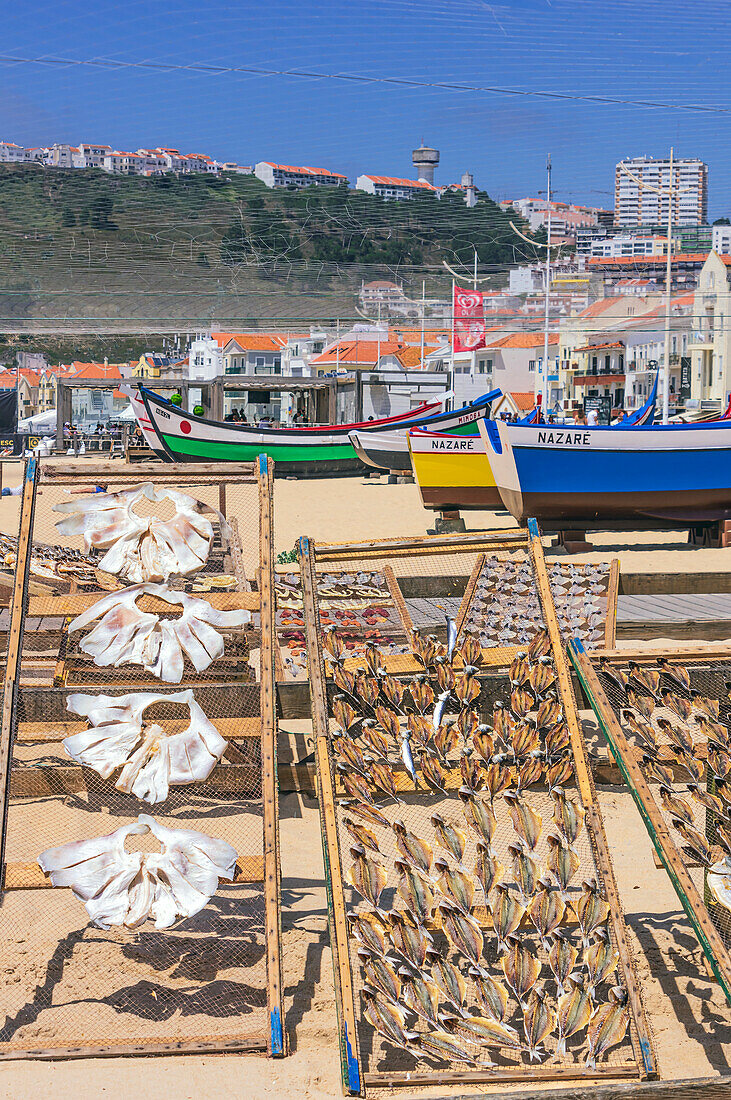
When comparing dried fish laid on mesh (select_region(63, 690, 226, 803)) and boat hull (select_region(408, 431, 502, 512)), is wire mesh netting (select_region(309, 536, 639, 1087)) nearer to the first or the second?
dried fish laid on mesh (select_region(63, 690, 226, 803))

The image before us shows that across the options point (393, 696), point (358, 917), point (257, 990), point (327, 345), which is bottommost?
point (257, 990)

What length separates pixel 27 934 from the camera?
12.6 feet

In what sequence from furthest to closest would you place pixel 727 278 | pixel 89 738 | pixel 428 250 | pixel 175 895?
pixel 428 250 → pixel 727 278 → pixel 89 738 → pixel 175 895

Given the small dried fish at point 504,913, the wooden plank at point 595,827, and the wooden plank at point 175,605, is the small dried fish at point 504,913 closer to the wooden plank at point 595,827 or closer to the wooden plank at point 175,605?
the wooden plank at point 595,827

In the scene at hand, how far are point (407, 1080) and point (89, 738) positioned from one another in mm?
1454

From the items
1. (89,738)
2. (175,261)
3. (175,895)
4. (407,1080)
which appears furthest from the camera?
(175,261)

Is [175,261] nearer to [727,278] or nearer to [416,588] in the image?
[727,278]

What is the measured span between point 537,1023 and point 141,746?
150 centimetres

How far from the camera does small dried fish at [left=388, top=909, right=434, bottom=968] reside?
3.09 m

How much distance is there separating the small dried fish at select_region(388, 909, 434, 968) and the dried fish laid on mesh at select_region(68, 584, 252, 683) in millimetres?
1062

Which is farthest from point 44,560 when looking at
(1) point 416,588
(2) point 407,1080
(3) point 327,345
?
(3) point 327,345

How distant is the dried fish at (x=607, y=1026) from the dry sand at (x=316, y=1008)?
0.25 metres

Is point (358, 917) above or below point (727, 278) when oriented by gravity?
below

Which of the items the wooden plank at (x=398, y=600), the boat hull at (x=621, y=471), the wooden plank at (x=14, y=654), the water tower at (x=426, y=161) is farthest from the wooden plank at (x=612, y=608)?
the water tower at (x=426, y=161)
